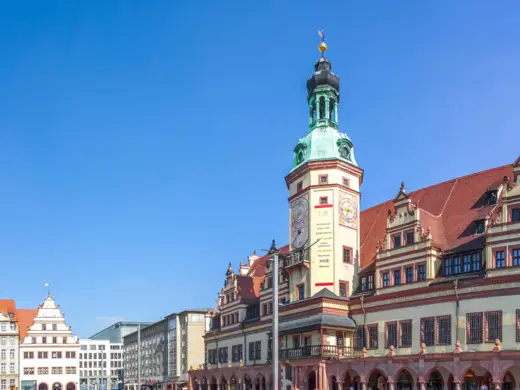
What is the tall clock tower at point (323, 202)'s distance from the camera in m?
54.3

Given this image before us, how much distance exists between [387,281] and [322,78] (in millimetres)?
19025

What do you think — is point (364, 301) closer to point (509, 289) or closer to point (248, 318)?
point (509, 289)

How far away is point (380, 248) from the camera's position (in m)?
51.4

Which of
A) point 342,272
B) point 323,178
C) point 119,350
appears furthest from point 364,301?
point 119,350

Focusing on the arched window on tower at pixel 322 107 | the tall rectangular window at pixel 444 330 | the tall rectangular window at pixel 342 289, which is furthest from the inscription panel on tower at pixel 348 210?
the tall rectangular window at pixel 444 330

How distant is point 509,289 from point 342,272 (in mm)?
15749

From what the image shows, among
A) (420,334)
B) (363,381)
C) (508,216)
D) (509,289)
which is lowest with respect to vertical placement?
(363,381)

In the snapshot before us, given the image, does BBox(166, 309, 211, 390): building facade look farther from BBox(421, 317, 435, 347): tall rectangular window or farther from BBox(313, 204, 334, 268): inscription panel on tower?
BBox(421, 317, 435, 347): tall rectangular window

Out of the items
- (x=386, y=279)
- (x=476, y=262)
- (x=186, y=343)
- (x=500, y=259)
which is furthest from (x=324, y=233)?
(x=186, y=343)

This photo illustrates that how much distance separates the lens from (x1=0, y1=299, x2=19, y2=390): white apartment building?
10225cm

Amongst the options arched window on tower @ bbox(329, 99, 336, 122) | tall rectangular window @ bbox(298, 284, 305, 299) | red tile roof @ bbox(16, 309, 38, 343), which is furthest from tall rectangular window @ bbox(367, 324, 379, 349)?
red tile roof @ bbox(16, 309, 38, 343)

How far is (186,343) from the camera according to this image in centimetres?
9681

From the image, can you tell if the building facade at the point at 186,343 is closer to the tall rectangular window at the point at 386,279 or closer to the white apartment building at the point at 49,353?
the white apartment building at the point at 49,353

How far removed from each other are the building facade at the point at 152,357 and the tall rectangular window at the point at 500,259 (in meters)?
66.9
